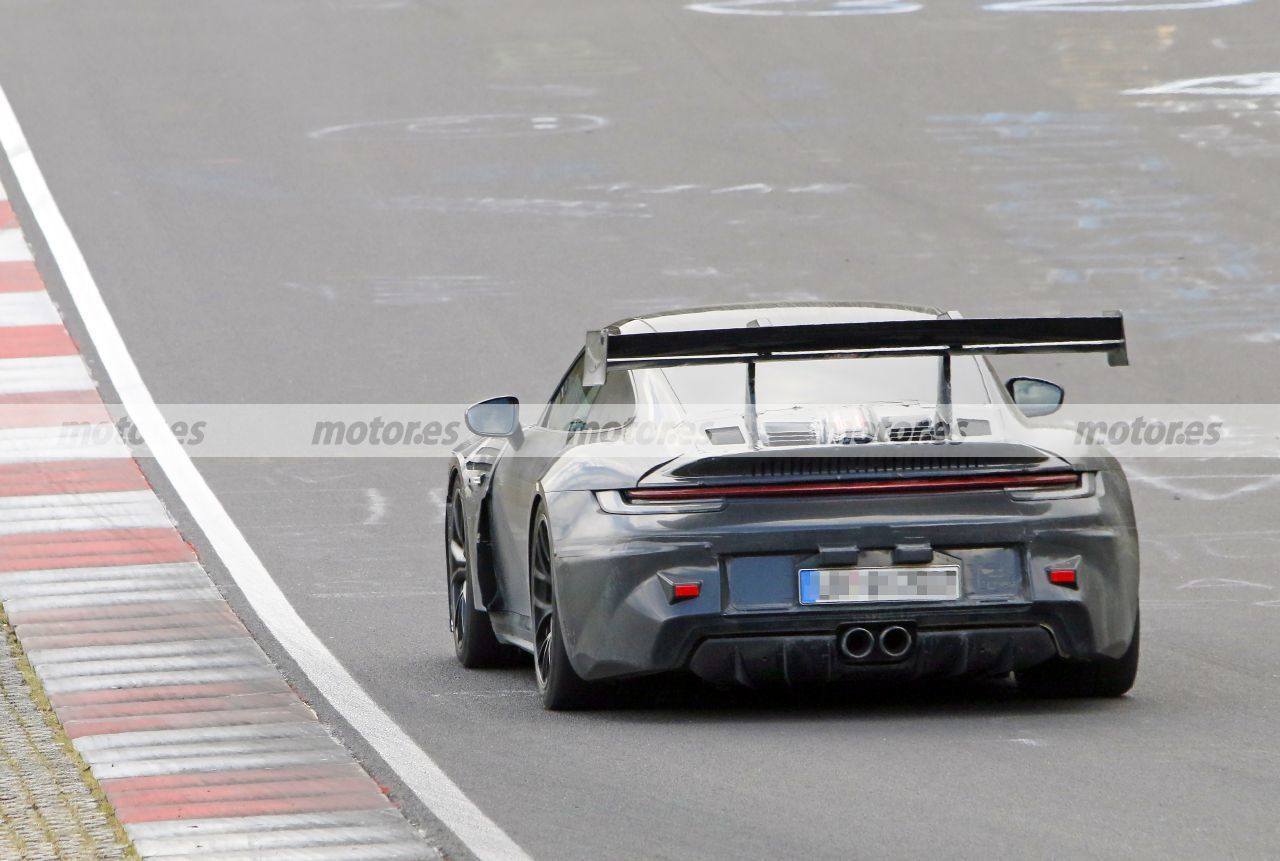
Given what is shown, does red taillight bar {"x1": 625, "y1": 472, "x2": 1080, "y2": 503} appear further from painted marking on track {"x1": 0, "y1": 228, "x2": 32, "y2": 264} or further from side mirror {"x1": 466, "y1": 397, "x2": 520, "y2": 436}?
painted marking on track {"x1": 0, "y1": 228, "x2": 32, "y2": 264}

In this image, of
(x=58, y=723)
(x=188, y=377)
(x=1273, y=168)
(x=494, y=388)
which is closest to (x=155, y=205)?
(x=188, y=377)

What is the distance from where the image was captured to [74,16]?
28250 millimetres

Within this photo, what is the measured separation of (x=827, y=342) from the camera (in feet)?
23.2

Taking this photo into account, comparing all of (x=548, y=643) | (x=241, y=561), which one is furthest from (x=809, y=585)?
(x=241, y=561)

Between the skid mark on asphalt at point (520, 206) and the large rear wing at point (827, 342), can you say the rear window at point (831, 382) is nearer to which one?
the large rear wing at point (827, 342)

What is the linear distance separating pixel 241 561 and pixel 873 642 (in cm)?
494

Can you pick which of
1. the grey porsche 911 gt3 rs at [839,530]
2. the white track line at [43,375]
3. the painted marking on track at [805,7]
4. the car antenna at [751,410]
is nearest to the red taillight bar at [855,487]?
the grey porsche 911 gt3 rs at [839,530]

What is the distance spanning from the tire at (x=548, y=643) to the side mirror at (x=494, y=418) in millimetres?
812

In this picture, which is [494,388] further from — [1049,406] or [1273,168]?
[1273,168]

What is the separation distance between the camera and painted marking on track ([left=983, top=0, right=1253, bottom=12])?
27000 mm

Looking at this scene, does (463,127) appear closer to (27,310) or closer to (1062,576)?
(27,310)

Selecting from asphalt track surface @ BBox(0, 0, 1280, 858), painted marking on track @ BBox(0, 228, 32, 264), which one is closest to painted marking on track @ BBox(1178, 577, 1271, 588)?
asphalt track surface @ BBox(0, 0, 1280, 858)

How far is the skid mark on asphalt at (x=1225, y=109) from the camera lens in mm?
21688

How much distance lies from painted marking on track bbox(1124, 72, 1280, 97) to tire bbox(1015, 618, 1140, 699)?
55.4ft
